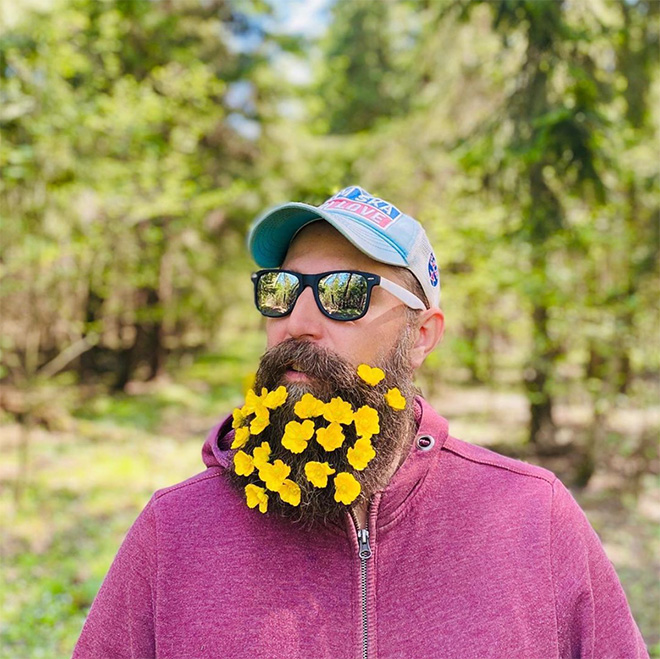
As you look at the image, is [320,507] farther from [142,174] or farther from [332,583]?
[142,174]

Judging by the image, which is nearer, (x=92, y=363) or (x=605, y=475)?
(x=605, y=475)

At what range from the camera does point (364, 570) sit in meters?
1.31

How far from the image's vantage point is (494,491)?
143 centimetres

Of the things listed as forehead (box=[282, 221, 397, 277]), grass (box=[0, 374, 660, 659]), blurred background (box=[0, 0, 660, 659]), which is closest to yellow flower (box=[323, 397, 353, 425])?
forehead (box=[282, 221, 397, 277])

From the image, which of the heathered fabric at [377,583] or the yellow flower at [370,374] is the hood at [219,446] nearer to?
the heathered fabric at [377,583]

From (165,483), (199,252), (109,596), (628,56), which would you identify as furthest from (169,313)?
(109,596)

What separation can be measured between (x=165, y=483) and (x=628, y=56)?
22.7 feet

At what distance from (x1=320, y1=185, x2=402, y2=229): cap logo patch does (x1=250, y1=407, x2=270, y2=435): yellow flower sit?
516 mm

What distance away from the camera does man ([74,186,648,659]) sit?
1.26 m

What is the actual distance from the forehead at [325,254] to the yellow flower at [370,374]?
0.24 m

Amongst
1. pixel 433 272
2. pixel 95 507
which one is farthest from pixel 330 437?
pixel 95 507

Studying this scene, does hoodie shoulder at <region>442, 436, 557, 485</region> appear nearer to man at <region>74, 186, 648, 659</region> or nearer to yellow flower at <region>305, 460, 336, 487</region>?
man at <region>74, 186, 648, 659</region>

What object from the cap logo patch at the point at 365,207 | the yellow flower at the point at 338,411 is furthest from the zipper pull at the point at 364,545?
the cap logo patch at the point at 365,207

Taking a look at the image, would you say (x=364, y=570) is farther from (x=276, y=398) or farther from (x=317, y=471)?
(x=276, y=398)
